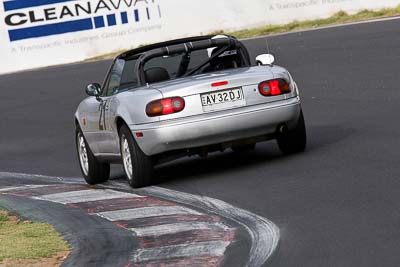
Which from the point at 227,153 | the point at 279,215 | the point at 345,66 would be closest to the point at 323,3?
the point at 345,66

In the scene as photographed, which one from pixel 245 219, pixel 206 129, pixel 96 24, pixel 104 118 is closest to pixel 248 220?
pixel 245 219

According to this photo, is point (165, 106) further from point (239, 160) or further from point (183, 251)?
point (183, 251)

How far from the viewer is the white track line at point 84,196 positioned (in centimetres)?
1147

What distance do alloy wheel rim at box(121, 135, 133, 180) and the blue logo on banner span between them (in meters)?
21.4

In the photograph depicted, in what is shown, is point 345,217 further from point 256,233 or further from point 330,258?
point 330,258

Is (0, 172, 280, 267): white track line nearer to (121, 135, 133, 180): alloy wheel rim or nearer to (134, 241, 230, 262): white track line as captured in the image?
(134, 241, 230, 262): white track line

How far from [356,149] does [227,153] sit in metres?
2.13

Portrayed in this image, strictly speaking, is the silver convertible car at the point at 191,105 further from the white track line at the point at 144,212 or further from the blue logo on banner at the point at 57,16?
the blue logo on banner at the point at 57,16

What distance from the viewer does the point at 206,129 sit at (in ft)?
36.8

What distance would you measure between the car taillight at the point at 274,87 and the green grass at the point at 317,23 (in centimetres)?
1865

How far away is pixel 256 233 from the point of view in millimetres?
8289

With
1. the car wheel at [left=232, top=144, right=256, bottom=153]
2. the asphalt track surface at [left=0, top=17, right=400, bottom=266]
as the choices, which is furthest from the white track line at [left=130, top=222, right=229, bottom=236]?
the car wheel at [left=232, top=144, right=256, bottom=153]

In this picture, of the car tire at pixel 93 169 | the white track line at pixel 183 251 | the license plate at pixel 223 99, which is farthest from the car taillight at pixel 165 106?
the white track line at pixel 183 251

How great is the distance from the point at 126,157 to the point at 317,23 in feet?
65.9
